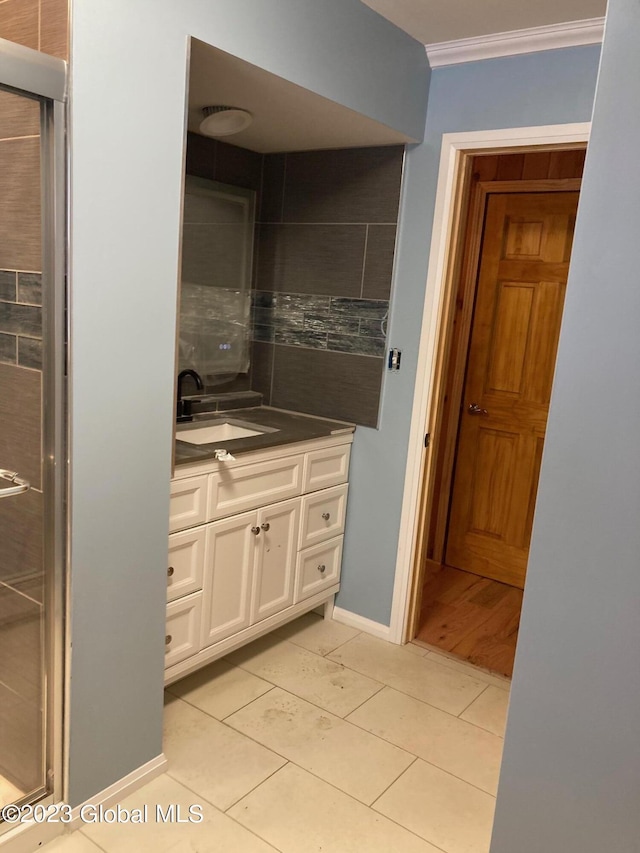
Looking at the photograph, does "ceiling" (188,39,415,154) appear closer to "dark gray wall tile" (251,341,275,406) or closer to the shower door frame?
the shower door frame

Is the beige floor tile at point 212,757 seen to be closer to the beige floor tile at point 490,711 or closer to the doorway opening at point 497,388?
the beige floor tile at point 490,711

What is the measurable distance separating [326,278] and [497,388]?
4.01 ft

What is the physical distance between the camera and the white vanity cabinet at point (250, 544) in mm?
2215

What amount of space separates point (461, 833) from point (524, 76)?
7.99 feet

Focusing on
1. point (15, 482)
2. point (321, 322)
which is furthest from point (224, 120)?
point (15, 482)

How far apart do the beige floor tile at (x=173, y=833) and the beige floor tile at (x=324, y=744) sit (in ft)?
1.06

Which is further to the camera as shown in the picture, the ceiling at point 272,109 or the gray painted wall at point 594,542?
the ceiling at point 272,109

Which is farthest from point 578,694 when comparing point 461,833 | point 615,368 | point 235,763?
point 235,763

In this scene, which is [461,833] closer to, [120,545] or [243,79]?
[120,545]

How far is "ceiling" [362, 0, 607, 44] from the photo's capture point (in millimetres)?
2078

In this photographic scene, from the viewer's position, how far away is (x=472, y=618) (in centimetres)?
319

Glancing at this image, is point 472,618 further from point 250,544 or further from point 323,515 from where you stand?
point 250,544

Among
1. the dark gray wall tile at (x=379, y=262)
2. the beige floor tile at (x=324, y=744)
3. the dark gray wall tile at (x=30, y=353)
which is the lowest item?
the beige floor tile at (x=324, y=744)

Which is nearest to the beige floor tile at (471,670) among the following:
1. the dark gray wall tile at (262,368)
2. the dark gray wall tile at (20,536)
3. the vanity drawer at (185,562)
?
the vanity drawer at (185,562)
